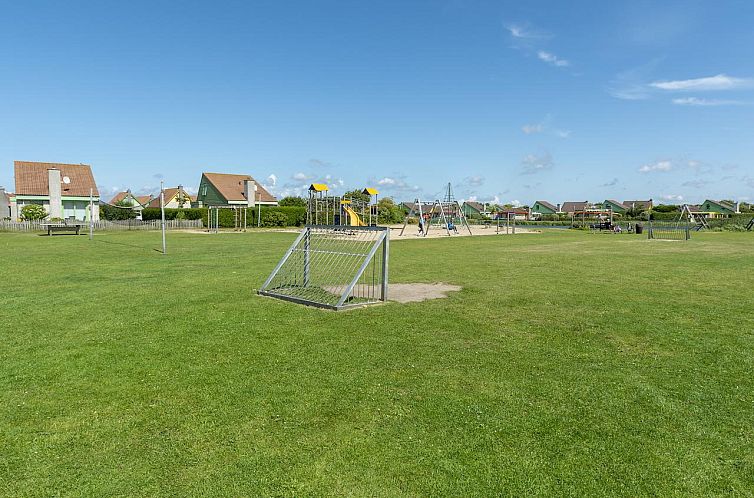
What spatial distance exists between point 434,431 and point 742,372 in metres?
3.53

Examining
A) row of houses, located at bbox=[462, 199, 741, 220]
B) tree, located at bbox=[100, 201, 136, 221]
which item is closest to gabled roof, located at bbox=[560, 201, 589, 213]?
row of houses, located at bbox=[462, 199, 741, 220]

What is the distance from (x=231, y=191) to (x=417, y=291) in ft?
183

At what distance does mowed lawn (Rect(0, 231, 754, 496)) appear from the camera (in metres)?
3.12

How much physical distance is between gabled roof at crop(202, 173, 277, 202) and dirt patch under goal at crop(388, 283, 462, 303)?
171 ft

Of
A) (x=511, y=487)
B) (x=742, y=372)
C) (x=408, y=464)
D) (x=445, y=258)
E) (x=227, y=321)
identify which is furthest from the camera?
(x=445, y=258)

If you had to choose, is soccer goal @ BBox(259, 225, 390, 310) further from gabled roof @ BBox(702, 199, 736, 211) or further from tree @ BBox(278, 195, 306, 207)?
gabled roof @ BBox(702, 199, 736, 211)

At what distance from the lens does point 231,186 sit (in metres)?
62.8

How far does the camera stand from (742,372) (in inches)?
197

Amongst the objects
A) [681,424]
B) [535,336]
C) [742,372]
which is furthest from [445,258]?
[681,424]

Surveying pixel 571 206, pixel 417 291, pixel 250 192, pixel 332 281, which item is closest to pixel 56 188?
pixel 250 192

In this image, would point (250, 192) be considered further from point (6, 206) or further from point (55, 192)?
point (6, 206)

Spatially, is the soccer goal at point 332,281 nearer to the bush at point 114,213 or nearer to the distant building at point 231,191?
the distant building at point 231,191

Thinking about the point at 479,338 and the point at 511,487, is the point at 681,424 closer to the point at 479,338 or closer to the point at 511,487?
the point at 511,487

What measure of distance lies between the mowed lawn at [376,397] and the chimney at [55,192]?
46289 mm
